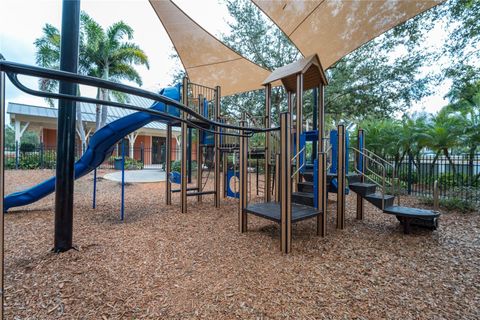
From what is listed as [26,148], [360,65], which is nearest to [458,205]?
[360,65]

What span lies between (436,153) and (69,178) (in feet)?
35.0

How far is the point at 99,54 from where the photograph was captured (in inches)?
612

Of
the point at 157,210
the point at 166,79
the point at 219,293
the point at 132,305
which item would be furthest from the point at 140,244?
the point at 166,79

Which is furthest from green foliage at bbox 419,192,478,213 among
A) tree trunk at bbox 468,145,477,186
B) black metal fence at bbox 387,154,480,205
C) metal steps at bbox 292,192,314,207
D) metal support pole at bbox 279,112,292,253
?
metal support pole at bbox 279,112,292,253

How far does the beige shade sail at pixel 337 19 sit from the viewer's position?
17.3 ft

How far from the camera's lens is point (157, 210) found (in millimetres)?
5754

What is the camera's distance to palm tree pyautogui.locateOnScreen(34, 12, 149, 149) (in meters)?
14.2

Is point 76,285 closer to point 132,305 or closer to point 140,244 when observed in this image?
point 132,305

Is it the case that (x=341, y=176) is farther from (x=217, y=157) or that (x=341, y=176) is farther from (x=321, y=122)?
(x=217, y=157)

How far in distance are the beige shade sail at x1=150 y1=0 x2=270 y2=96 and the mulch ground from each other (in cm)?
632

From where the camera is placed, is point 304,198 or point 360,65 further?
point 360,65

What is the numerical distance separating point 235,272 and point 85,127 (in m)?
19.4

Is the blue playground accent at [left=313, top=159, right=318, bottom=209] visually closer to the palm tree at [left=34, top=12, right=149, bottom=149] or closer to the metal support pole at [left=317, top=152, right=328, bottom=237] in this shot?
the metal support pole at [left=317, top=152, right=328, bottom=237]

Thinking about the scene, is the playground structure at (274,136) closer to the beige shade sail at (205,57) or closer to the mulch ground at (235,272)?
the beige shade sail at (205,57)
